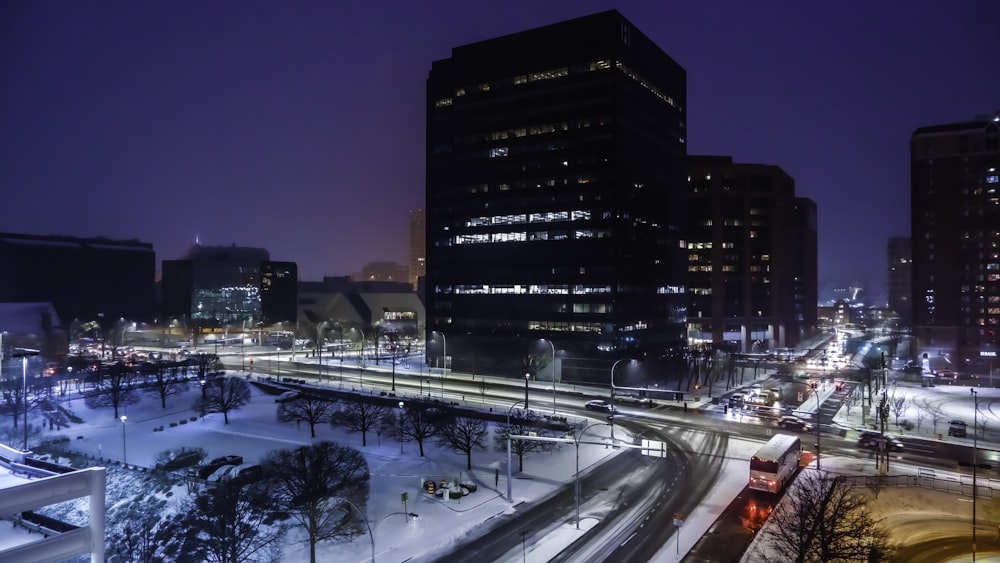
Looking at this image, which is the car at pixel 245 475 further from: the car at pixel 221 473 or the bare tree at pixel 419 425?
the bare tree at pixel 419 425

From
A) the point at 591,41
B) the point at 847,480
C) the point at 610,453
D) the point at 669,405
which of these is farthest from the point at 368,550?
the point at 591,41

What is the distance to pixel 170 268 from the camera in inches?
7559

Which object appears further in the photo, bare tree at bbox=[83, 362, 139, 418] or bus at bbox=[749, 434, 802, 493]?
bare tree at bbox=[83, 362, 139, 418]

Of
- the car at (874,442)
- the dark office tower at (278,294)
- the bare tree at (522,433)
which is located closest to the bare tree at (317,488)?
the bare tree at (522,433)

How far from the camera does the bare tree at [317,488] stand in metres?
30.0

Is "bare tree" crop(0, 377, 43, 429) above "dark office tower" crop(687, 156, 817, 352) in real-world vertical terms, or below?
below

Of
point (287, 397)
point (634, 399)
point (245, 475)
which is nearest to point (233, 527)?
point (245, 475)

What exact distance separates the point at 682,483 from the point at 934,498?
1522 cm

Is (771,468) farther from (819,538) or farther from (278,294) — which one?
(278,294)

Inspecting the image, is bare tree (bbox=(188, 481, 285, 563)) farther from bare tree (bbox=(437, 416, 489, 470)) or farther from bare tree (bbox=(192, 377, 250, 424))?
bare tree (bbox=(192, 377, 250, 424))

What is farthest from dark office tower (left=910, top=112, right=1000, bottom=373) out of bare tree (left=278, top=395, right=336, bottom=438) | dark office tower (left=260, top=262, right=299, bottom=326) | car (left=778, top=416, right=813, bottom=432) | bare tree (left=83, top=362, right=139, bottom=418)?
dark office tower (left=260, top=262, right=299, bottom=326)

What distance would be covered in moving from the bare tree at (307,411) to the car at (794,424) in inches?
1745

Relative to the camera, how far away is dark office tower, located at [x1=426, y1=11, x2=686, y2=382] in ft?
283

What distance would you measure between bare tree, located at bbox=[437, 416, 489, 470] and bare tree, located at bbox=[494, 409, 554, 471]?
74.8 inches
